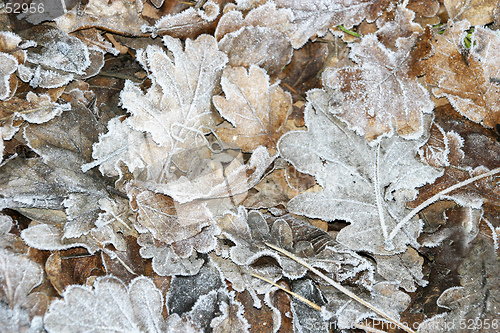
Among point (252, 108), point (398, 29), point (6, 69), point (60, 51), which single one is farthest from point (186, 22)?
point (398, 29)

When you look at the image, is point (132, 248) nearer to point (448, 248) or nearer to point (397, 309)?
point (397, 309)

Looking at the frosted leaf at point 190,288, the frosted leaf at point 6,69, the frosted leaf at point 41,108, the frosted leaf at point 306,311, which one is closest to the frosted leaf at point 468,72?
the frosted leaf at point 306,311

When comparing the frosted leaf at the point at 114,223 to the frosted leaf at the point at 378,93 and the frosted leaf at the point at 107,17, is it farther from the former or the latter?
the frosted leaf at the point at 378,93

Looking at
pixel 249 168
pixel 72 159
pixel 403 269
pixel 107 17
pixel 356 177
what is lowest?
pixel 403 269

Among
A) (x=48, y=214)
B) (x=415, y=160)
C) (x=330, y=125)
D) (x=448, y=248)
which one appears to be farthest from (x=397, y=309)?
(x=48, y=214)

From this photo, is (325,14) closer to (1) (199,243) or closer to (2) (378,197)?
(2) (378,197)

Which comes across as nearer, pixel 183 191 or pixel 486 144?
pixel 183 191
